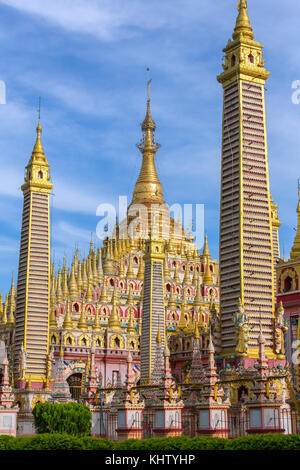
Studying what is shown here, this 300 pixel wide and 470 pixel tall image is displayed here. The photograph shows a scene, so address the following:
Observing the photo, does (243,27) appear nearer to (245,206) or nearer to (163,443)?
(245,206)

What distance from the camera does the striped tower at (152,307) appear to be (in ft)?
214

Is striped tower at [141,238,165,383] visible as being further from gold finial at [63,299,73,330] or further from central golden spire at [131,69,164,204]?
central golden spire at [131,69,164,204]

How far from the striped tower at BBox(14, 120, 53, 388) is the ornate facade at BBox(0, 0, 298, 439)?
0.30 ft

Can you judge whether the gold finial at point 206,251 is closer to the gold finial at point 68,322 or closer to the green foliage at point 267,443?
the gold finial at point 68,322

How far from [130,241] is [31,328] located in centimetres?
3150

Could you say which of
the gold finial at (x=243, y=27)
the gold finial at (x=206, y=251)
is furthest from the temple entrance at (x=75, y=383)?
the gold finial at (x=243, y=27)

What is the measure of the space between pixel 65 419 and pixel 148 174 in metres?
64.9

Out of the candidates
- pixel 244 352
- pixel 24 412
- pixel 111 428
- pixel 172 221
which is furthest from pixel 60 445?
pixel 172 221

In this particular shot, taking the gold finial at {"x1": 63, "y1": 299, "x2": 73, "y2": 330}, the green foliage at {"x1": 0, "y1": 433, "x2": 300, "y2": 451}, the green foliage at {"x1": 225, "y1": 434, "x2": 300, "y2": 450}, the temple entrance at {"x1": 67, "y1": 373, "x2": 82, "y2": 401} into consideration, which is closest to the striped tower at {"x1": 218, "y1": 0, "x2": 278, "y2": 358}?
the green foliage at {"x1": 0, "y1": 433, "x2": 300, "y2": 451}

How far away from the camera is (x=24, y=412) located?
56781 millimetres

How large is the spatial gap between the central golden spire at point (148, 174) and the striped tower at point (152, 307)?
29535 mm

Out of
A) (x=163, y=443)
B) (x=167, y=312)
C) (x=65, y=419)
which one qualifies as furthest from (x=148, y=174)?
(x=163, y=443)

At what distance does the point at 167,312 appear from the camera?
265ft
